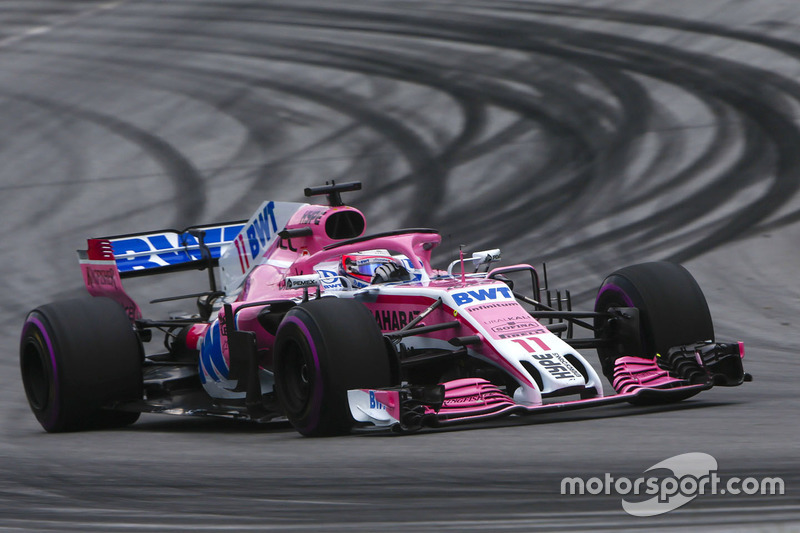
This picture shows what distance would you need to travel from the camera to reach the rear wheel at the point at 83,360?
33.5ft

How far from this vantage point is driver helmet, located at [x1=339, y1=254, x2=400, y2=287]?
9.98 meters

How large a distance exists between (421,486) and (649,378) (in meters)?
2.94

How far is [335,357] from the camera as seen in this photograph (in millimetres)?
8414

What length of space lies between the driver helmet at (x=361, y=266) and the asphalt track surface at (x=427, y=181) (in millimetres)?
1302

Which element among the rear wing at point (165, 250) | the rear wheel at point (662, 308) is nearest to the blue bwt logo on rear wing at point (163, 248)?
the rear wing at point (165, 250)

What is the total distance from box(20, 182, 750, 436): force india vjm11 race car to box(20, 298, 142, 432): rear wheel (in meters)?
0.01

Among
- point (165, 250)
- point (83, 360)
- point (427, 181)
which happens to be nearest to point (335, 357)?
point (83, 360)

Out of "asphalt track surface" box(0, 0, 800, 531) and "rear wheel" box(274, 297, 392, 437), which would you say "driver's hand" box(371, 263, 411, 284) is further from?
"asphalt track surface" box(0, 0, 800, 531)

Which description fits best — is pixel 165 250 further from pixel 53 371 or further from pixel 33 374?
pixel 53 371

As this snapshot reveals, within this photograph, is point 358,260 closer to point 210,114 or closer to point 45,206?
point 45,206

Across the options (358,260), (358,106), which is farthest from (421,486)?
(358,106)

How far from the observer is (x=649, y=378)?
361 inches

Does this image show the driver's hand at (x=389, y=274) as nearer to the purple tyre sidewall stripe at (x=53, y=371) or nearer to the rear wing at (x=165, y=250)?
the purple tyre sidewall stripe at (x=53, y=371)

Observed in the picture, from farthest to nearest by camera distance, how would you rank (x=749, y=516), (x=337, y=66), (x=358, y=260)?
(x=337, y=66) → (x=358, y=260) → (x=749, y=516)
